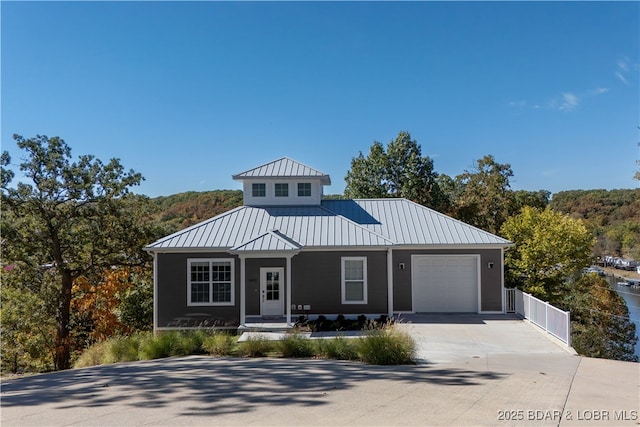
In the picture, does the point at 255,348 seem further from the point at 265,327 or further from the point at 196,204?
the point at 196,204

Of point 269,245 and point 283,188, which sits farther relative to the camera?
point 283,188

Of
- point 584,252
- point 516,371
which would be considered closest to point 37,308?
point 516,371

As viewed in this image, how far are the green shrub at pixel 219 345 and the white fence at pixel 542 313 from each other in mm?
8967

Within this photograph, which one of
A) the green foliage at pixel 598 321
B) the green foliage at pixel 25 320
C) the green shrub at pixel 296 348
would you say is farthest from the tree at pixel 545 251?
the green foliage at pixel 25 320

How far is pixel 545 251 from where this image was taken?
21.6 meters

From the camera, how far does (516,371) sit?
966 cm

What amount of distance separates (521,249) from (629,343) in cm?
1026

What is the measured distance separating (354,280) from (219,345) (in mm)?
6498

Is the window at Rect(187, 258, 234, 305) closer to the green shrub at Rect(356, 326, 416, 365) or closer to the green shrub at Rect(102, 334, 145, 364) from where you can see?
the green shrub at Rect(102, 334, 145, 364)

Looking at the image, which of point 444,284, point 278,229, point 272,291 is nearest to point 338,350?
point 272,291

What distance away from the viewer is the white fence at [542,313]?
12.8 metres

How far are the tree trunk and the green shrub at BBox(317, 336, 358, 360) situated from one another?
15.3m

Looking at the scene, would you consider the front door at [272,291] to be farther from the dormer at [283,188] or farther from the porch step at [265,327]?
the dormer at [283,188]

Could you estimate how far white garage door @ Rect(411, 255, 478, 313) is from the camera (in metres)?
17.7
